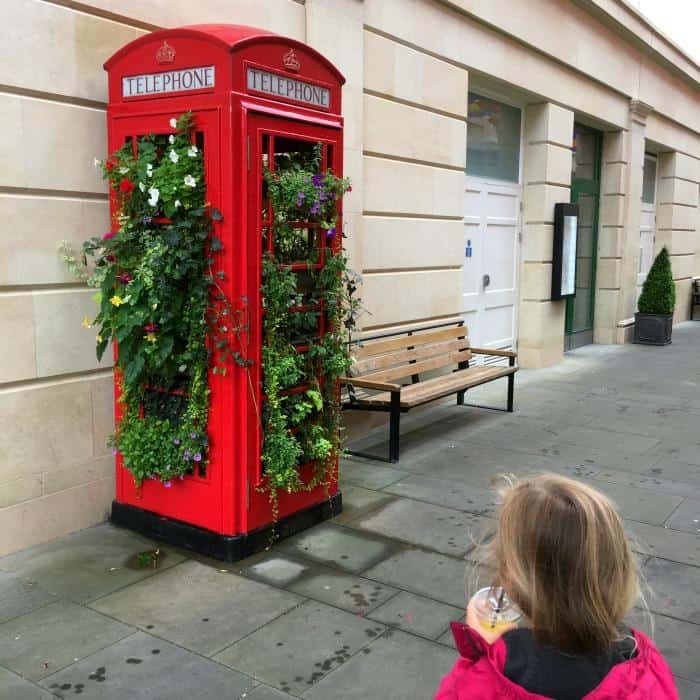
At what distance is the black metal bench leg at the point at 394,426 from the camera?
623 centimetres

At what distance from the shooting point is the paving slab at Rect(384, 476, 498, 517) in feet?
17.6

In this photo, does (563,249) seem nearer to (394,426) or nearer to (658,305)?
(658,305)

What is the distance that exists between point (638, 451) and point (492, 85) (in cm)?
494

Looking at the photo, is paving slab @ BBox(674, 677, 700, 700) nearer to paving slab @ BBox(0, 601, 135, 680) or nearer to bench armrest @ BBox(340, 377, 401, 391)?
paving slab @ BBox(0, 601, 135, 680)

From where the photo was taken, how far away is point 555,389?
9508 millimetres

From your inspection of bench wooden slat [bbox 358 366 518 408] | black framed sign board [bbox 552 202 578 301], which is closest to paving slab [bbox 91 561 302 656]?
bench wooden slat [bbox 358 366 518 408]

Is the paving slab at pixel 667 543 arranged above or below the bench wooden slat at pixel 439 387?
below

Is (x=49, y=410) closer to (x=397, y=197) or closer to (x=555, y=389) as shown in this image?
(x=397, y=197)

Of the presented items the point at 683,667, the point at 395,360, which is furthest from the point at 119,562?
the point at 395,360

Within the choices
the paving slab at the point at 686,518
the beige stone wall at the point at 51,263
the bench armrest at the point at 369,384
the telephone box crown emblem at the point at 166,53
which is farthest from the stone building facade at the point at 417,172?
the paving slab at the point at 686,518

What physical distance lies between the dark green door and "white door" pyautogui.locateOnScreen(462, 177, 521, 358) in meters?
2.52

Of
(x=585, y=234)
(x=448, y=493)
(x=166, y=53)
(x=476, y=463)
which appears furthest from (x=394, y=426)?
(x=585, y=234)

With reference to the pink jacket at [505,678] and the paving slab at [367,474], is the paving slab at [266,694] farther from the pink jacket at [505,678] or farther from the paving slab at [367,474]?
the paving slab at [367,474]

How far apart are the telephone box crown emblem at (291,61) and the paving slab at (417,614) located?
294 centimetres
